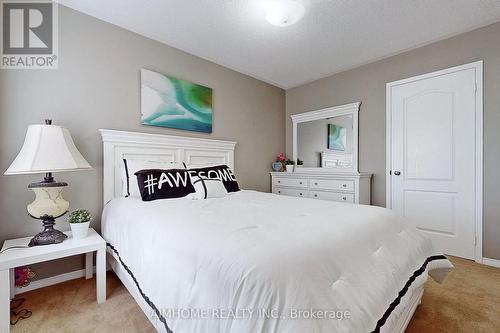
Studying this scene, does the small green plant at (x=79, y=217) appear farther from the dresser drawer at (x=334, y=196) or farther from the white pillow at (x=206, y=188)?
the dresser drawer at (x=334, y=196)

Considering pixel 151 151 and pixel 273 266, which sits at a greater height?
pixel 151 151

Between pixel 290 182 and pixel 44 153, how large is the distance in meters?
2.91

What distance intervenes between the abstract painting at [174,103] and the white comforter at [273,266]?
1462mm

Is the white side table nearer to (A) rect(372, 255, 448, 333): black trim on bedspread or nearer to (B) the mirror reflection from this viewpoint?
(A) rect(372, 255, 448, 333): black trim on bedspread

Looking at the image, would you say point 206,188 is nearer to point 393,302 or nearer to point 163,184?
point 163,184

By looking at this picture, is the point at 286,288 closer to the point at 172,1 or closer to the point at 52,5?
the point at 172,1

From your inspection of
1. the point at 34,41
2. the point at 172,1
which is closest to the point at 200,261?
the point at 172,1

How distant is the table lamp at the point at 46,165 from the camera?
1526mm

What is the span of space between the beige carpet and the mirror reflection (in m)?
1.86

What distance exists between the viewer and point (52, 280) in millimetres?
1944

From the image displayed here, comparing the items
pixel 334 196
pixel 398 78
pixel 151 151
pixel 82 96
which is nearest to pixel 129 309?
pixel 151 151

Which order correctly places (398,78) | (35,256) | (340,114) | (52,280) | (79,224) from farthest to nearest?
1. (340,114)
2. (398,78)
3. (52,280)
4. (79,224)
5. (35,256)

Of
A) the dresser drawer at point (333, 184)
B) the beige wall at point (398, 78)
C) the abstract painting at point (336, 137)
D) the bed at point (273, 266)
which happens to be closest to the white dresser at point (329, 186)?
the dresser drawer at point (333, 184)

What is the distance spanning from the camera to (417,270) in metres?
1.30
